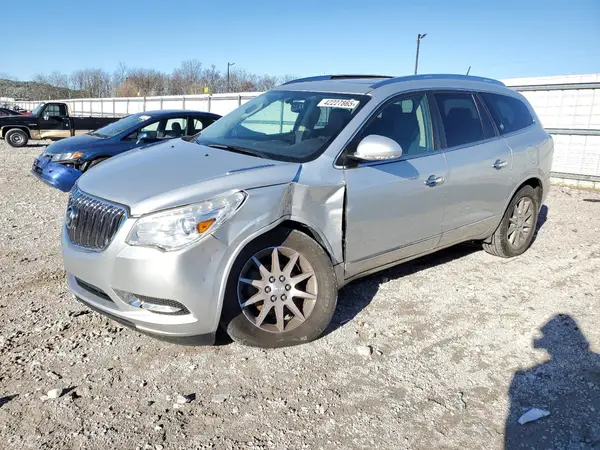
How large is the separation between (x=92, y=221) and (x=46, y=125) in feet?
54.1

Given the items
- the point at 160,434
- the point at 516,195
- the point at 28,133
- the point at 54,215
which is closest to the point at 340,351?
the point at 160,434

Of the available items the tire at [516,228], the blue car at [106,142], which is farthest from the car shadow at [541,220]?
the blue car at [106,142]

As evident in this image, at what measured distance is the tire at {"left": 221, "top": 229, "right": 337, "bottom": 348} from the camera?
10.4 ft

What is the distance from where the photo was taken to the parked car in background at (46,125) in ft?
55.3

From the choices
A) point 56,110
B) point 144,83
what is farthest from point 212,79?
point 56,110

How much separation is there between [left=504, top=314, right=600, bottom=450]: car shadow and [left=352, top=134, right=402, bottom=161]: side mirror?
5.68 feet

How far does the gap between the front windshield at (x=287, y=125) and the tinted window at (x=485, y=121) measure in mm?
1603

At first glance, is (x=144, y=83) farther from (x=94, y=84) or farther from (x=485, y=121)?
(x=485, y=121)

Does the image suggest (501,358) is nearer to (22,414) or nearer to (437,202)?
(437,202)

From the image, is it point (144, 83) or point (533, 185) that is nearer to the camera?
point (533, 185)

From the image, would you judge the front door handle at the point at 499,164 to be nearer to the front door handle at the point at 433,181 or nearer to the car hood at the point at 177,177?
the front door handle at the point at 433,181

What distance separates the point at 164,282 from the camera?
2.87m

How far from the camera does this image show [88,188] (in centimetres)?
338

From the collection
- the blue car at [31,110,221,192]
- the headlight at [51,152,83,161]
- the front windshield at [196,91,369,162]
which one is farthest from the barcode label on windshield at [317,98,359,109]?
the headlight at [51,152,83,161]
